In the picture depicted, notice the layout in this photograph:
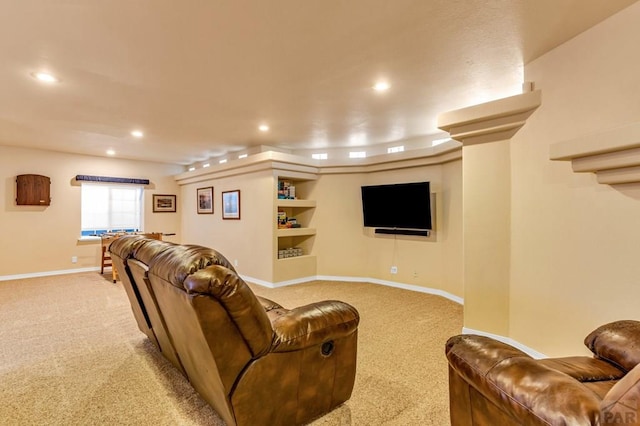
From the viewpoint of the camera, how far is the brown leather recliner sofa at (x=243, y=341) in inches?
53.1

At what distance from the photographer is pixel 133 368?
8.00ft

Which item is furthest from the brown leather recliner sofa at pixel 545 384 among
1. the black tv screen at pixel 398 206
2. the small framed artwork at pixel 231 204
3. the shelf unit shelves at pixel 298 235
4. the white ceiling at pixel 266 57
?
the small framed artwork at pixel 231 204

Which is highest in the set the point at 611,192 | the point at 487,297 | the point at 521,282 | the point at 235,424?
the point at 611,192

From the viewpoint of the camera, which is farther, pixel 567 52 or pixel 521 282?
pixel 521 282

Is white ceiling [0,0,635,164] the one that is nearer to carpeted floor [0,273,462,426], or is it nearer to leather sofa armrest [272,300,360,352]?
leather sofa armrest [272,300,360,352]

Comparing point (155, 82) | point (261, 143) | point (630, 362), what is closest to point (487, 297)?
point (630, 362)

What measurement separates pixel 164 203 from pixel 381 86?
20.6 feet

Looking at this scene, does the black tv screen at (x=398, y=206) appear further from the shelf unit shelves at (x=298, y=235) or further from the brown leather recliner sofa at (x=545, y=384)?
the brown leather recliner sofa at (x=545, y=384)

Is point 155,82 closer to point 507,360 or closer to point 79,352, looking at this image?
point 79,352

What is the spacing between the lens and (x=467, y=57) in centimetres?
249

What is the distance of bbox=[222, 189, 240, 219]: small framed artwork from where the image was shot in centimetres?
571

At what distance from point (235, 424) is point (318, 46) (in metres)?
A: 2.47

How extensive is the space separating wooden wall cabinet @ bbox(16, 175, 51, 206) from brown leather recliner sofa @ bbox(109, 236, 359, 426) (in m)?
5.62

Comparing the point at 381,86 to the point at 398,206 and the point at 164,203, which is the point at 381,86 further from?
the point at 164,203
